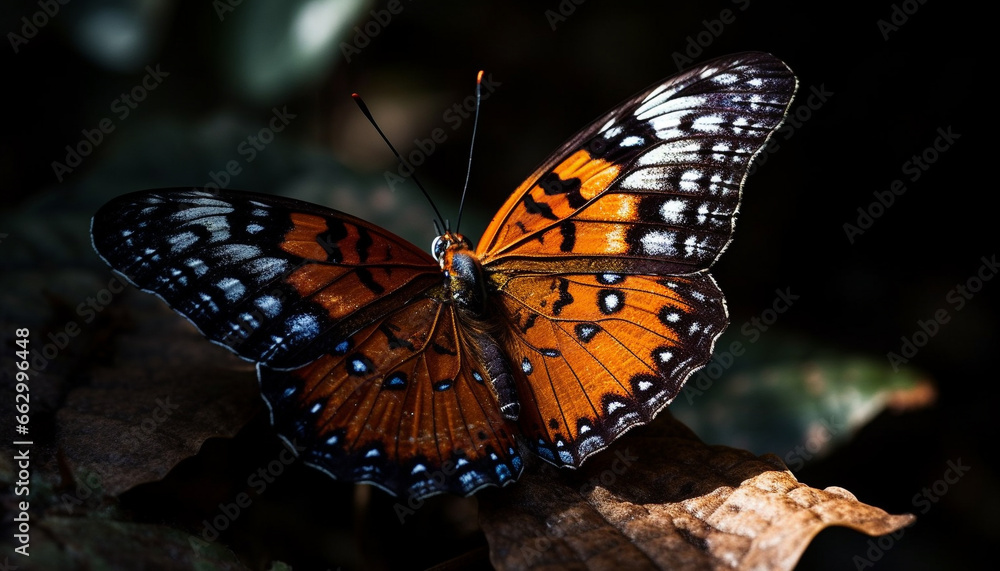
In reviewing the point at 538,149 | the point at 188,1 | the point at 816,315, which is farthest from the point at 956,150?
the point at 188,1

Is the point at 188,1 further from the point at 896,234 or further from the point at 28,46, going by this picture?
the point at 896,234
